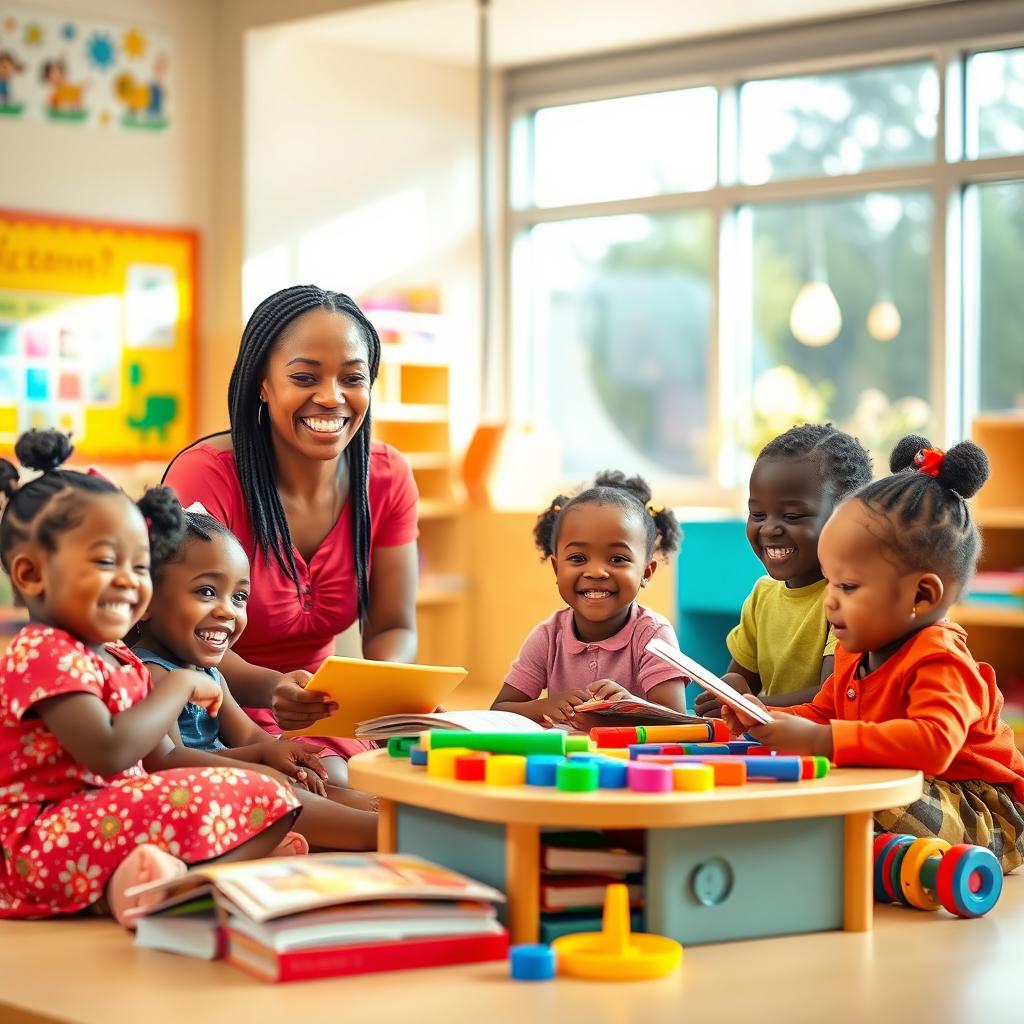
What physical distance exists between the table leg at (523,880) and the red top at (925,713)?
44 cm

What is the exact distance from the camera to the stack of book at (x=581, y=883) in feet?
6.16

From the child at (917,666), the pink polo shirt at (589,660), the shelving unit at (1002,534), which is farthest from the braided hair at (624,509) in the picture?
the shelving unit at (1002,534)

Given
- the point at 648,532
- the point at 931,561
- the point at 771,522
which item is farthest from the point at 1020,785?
the point at 648,532

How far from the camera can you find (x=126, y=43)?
6.01 metres

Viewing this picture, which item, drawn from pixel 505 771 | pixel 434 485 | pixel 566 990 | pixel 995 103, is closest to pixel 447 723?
pixel 505 771

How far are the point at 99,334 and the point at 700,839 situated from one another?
459cm

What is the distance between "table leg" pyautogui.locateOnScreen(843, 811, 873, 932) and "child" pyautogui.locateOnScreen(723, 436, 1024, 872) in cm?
12

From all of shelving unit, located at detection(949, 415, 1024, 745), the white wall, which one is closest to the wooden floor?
shelving unit, located at detection(949, 415, 1024, 745)

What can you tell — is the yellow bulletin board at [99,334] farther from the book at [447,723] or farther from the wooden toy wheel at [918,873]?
the wooden toy wheel at [918,873]

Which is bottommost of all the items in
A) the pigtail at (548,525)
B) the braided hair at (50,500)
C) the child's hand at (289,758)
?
the child's hand at (289,758)

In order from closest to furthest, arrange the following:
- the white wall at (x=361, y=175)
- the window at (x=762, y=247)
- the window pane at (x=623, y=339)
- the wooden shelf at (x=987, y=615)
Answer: the wooden shelf at (x=987, y=615) < the window at (x=762, y=247) < the white wall at (x=361, y=175) < the window pane at (x=623, y=339)

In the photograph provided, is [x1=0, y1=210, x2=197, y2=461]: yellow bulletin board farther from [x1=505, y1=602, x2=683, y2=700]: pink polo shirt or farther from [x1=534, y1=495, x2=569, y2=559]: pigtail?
[x1=505, y1=602, x2=683, y2=700]: pink polo shirt

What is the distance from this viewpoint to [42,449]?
208 cm

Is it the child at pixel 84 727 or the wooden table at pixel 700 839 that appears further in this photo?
the child at pixel 84 727
